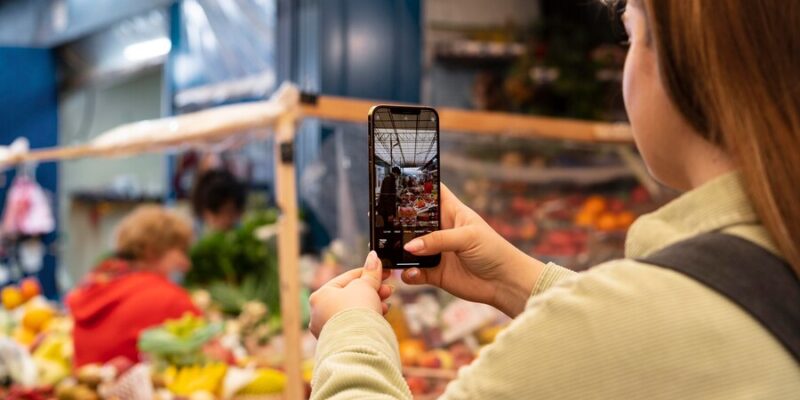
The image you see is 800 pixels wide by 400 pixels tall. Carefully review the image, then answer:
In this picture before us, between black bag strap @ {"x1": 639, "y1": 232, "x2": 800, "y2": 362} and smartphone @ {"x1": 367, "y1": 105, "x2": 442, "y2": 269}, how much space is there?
1.36 ft

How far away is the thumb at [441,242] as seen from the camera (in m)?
1.05

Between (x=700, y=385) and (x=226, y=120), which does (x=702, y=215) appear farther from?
(x=226, y=120)

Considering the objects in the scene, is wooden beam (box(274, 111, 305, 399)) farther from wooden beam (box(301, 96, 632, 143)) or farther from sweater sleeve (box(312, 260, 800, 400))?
sweater sleeve (box(312, 260, 800, 400))

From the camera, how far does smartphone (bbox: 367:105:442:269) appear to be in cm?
107

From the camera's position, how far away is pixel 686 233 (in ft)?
2.45

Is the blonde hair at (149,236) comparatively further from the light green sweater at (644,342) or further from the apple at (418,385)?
the light green sweater at (644,342)

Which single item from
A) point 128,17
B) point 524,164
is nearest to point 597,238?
point 524,164

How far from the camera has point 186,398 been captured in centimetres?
279

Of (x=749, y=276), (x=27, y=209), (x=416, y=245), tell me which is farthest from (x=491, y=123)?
(x=27, y=209)

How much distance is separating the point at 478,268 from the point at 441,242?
8 centimetres

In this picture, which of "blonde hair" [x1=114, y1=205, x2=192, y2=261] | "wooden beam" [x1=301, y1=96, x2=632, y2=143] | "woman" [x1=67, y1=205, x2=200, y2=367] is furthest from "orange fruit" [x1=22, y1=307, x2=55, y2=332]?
"wooden beam" [x1=301, y1=96, x2=632, y2=143]

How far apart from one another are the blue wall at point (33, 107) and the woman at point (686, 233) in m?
8.21

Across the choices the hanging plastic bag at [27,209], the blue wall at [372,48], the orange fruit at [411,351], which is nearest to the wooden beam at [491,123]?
the orange fruit at [411,351]

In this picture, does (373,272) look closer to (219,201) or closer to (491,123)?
(491,123)
